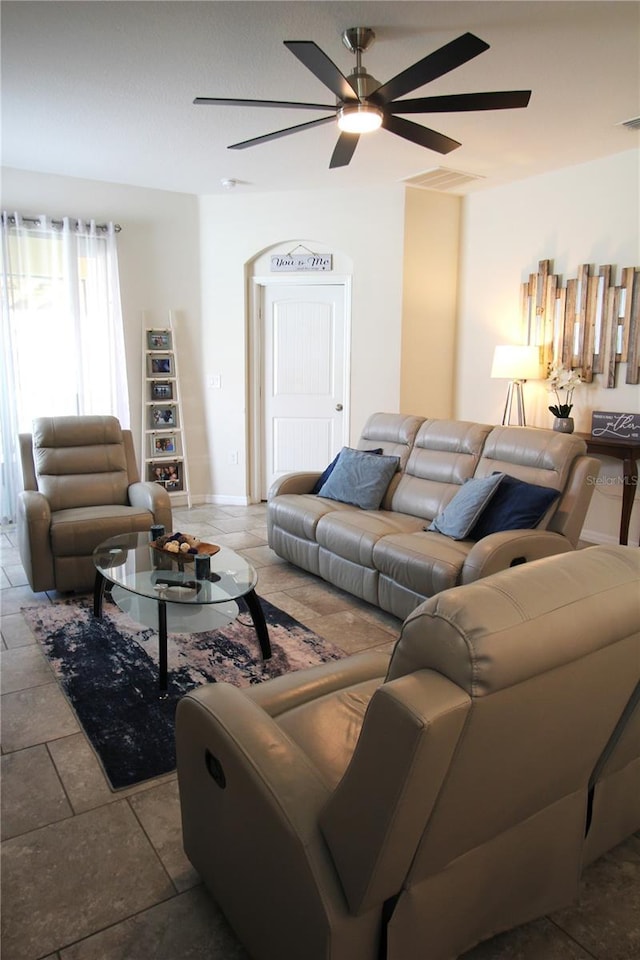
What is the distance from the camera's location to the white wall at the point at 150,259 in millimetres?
5387

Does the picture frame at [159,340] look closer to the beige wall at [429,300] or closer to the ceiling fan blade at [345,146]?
the beige wall at [429,300]

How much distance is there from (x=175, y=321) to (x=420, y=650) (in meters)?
5.38

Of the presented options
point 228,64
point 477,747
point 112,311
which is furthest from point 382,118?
point 112,311

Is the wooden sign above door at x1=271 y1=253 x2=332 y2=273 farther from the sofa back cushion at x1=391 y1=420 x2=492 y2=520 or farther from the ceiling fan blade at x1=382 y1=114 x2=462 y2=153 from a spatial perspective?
the ceiling fan blade at x1=382 y1=114 x2=462 y2=153

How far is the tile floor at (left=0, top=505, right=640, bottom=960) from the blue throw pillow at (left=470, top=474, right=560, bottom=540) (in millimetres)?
1573

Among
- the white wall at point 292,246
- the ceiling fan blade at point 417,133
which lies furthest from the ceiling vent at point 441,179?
the ceiling fan blade at point 417,133

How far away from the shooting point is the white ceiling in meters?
2.74

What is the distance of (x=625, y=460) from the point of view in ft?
14.6

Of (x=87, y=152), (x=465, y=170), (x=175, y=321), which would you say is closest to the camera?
(x=87, y=152)

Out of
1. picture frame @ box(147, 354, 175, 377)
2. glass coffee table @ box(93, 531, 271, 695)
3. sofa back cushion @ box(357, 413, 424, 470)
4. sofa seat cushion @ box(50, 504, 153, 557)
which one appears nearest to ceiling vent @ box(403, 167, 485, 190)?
sofa back cushion @ box(357, 413, 424, 470)

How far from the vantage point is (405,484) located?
416cm

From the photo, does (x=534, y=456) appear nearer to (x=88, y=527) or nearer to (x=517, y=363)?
(x=517, y=363)

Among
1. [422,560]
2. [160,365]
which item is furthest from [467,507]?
[160,365]

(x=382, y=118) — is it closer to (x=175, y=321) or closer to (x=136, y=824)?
(x=136, y=824)
